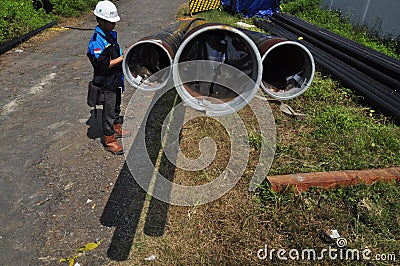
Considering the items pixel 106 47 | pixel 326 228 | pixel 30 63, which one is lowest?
pixel 30 63

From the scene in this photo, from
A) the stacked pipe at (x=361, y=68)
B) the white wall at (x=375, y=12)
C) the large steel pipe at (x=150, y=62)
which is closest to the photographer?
the large steel pipe at (x=150, y=62)

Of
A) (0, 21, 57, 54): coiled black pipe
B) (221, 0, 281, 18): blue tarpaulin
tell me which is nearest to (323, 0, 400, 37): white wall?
Result: (221, 0, 281, 18): blue tarpaulin

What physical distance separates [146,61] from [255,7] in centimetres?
1056

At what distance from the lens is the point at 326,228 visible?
271cm

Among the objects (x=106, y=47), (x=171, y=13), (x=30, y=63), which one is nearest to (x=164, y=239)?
(x=106, y=47)

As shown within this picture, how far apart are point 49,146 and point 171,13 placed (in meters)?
9.84

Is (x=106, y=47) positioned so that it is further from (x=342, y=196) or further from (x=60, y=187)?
(x=342, y=196)

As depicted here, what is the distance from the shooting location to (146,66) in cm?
277

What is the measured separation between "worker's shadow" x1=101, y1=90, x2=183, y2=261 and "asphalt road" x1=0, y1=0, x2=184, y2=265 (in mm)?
78

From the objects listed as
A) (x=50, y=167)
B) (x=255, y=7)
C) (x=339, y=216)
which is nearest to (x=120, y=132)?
(x=50, y=167)

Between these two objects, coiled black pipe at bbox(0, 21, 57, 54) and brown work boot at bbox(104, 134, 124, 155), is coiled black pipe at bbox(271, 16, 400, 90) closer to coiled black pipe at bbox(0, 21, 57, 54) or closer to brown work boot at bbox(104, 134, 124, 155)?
brown work boot at bbox(104, 134, 124, 155)

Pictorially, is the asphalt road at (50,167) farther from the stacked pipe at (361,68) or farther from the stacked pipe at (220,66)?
the stacked pipe at (361,68)

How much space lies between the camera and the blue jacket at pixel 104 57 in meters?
3.25

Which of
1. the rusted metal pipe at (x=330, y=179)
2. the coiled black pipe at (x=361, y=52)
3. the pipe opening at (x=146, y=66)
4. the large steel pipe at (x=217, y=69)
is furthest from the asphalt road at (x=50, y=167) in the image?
the coiled black pipe at (x=361, y=52)
